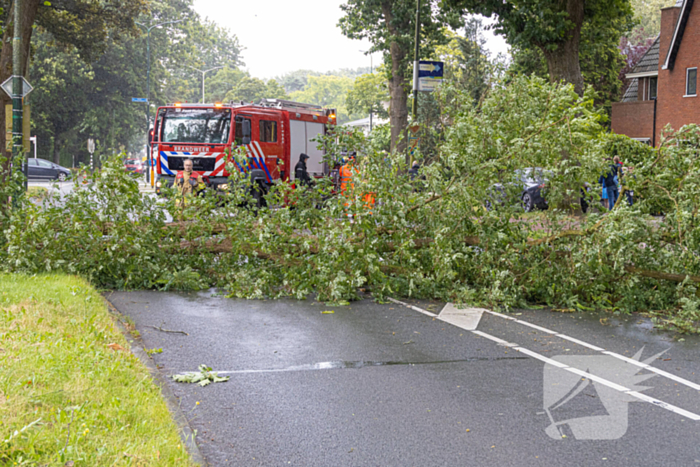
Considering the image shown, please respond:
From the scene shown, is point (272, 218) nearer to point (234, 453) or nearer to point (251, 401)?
point (251, 401)

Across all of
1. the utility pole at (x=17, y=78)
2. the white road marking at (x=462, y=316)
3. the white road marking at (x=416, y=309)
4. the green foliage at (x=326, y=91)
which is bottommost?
the white road marking at (x=416, y=309)

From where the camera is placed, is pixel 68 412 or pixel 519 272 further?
pixel 519 272

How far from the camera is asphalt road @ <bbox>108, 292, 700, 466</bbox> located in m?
4.49

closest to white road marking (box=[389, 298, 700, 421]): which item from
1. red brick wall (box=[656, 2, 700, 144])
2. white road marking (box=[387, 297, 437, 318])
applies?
white road marking (box=[387, 297, 437, 318])

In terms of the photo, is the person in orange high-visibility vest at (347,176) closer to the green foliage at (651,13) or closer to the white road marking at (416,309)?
the white road marking at (416,309)

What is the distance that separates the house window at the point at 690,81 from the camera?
30.8m

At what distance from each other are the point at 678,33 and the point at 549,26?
16.4 meters

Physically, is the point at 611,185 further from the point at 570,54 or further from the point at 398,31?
the point at 398,31

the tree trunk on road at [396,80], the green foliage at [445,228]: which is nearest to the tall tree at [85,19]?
the tree trunk on road at [396,80]

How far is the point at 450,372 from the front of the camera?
6.20 meters

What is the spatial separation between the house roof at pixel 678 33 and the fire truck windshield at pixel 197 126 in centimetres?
2126

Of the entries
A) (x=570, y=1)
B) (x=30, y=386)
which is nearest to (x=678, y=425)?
(x=30, y=386)

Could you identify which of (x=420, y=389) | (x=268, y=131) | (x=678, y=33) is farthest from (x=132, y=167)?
(x=420, y=389)

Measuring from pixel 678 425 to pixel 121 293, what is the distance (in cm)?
705
